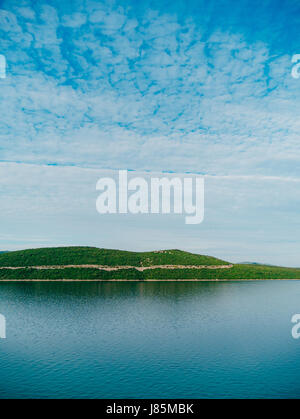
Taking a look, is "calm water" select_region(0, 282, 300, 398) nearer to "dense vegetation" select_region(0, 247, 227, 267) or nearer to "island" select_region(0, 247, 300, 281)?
"island" select_region(0, 247, 300, 281)

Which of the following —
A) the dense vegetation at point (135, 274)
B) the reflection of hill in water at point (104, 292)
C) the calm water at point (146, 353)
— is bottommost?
the dense vegetation at point (135, 274)

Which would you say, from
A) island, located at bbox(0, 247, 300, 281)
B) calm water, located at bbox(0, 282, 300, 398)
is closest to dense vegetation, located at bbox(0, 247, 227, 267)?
island, located at bbox(0, 247, 300, 281)

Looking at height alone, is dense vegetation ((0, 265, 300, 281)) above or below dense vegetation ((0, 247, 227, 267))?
below

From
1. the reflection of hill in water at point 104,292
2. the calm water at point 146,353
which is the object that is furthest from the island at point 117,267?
the calm water at point 146,353

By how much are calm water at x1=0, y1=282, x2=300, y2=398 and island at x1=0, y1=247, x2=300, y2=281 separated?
70553mm

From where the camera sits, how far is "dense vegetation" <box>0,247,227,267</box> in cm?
14084

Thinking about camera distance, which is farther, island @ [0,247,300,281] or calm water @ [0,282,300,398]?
island @ [0,247,300,281]

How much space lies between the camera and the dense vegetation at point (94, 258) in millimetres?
140837

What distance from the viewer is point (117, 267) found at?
141 meters

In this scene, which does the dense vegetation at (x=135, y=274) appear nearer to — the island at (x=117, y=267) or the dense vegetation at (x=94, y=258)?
the island at (x=117, y=267)

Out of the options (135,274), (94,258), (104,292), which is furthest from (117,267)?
(104,292)

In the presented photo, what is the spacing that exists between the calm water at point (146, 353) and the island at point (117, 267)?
70553 millimetres
